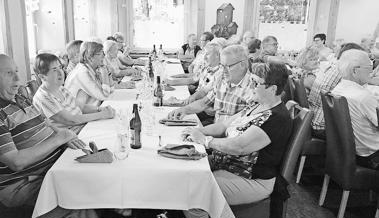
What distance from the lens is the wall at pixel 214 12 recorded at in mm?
9258

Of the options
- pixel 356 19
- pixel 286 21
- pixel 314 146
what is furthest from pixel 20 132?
pixel 356 19

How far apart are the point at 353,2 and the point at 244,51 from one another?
7645 mm

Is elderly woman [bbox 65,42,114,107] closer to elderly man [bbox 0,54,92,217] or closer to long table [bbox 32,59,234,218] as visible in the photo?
elderly man [bbox 0,54,92,217]

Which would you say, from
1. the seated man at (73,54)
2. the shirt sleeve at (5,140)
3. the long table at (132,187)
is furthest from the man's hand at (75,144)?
the seated man at (73,54)

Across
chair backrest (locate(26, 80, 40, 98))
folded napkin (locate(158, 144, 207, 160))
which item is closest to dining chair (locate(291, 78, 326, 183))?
folded napkin (locate(158, 144, 207, 160))

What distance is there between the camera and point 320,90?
12.0 feet

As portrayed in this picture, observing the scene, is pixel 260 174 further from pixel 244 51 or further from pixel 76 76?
pixel 76 76

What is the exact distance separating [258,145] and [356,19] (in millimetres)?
8517

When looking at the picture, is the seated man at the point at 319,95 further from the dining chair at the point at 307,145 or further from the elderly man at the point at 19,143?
the elderly man at the point at 19,143

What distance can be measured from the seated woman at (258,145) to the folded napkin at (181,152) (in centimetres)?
24

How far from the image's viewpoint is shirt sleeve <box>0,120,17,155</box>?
1.91m

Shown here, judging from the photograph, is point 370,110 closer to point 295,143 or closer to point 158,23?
point 295,143

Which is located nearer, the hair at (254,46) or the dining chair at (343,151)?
the dining chair at (343,151)

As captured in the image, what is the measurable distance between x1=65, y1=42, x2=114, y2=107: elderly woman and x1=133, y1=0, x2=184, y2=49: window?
595 centimetres
